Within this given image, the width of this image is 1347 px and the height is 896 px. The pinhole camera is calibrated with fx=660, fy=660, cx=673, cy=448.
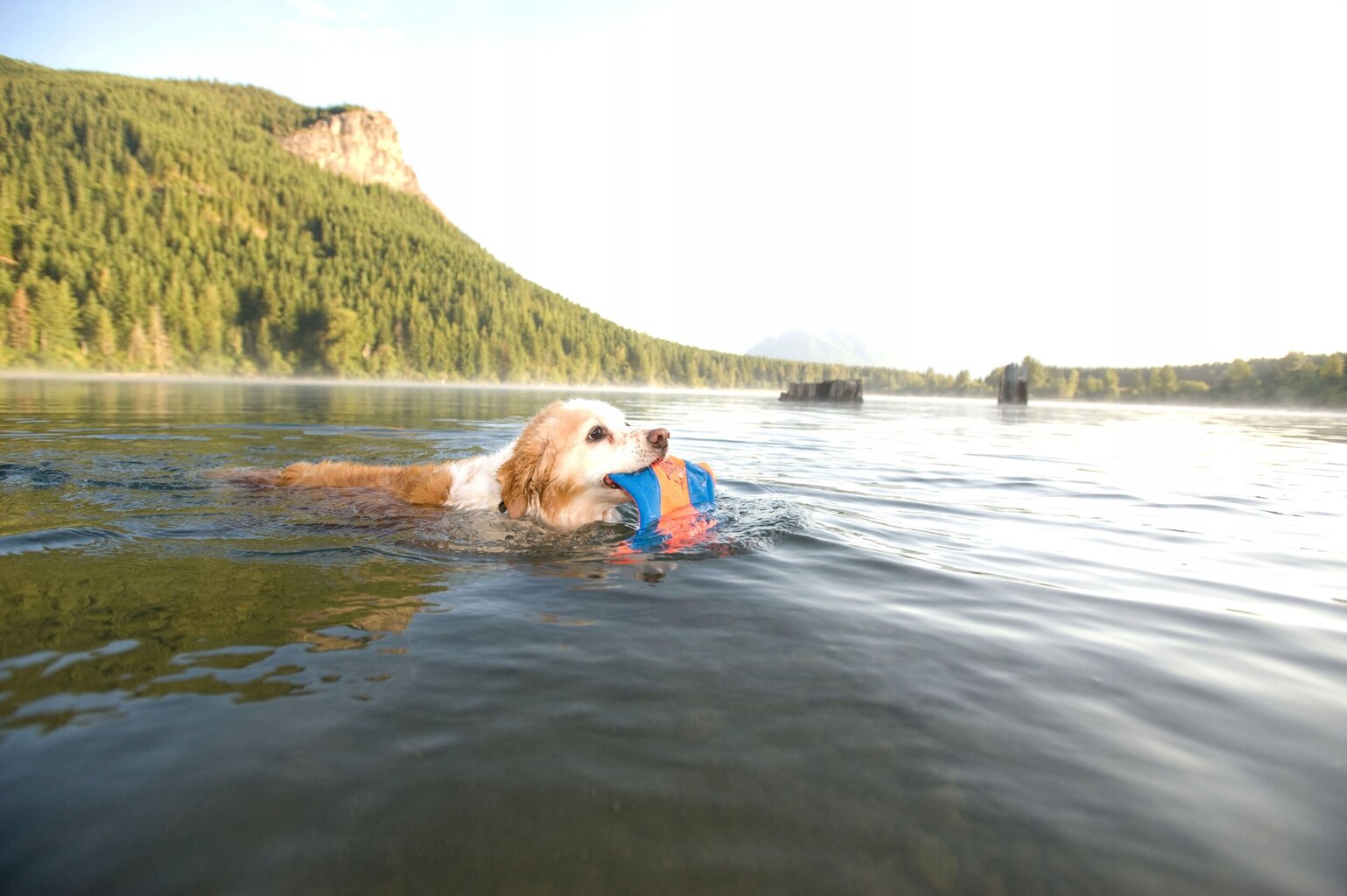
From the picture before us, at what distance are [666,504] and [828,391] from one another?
4975cm

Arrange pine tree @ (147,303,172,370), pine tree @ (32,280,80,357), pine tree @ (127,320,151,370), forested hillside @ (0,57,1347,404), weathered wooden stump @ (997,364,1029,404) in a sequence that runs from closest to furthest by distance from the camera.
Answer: weathered wooden stump @ (997,364,1029,404)
pine tree @ (32,280,80,357)
forested hillside @ (0,57,1347,404)
pine tree @ (127,320,151,370)
pine tree @ (147,303,172,370)

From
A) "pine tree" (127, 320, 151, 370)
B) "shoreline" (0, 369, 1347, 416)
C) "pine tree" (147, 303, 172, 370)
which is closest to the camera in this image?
"shoreline" (0, 369, 1347, 416)

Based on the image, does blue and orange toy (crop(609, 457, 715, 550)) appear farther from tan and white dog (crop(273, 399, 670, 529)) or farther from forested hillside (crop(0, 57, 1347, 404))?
forested hillside (crop(0, 57, 1347, 404))

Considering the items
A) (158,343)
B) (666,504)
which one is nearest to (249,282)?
(158,343)

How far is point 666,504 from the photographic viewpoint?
6.32 m

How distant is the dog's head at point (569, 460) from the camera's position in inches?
247

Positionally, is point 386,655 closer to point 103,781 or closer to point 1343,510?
point 103,781

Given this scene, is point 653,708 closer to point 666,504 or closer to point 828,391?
point 666,504

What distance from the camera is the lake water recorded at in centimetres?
189

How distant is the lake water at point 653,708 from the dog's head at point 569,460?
0.36 m

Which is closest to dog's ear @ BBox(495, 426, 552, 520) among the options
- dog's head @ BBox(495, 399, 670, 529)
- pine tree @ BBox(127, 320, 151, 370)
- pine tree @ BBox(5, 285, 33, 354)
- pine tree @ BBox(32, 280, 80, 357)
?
dog's head @ BBox(495, 399, 670, 529)

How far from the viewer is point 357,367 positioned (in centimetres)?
10762

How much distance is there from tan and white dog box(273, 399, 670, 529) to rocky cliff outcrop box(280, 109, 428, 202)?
649 ft

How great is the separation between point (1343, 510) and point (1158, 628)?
664cm
